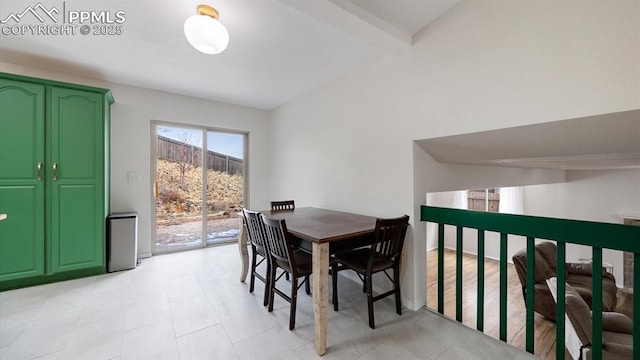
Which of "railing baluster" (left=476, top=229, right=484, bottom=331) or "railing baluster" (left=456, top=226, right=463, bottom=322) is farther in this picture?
"railing baluster" (left=456, top=226, right=463, bottom=322)

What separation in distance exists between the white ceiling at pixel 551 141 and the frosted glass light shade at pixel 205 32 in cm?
188

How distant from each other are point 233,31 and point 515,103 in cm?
230

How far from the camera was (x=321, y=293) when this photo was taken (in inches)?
66.2

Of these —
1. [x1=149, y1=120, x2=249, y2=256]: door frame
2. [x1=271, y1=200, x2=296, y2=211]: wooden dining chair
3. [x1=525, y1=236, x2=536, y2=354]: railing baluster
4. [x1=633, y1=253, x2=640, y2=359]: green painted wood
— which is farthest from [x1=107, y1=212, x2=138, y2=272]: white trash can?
[x1=633, y1=253, x2=640, y2=359]: green painted wood

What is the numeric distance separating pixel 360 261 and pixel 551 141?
5.73ft

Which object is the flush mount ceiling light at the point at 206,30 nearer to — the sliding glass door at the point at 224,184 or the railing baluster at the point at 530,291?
the sliding glass door at the point at 224,184

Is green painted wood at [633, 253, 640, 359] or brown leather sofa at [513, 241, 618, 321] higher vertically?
green painted wood at [633, 253, 640, 359]

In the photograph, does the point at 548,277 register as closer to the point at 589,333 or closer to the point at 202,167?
the point at 589,333

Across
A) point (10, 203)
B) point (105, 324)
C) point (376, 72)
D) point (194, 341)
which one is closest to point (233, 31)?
point (376, 72)

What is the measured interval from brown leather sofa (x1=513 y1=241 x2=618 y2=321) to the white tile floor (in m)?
1.83

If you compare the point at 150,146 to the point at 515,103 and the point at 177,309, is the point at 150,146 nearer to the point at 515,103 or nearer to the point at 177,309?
the point at 177,309

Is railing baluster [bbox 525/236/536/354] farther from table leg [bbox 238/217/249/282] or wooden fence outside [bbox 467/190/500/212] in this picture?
wooden fence outside [bbox 467/190/500/212]

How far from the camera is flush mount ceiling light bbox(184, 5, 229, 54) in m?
1.73

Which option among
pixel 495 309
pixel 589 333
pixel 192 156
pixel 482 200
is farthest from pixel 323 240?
pixel 482 200
